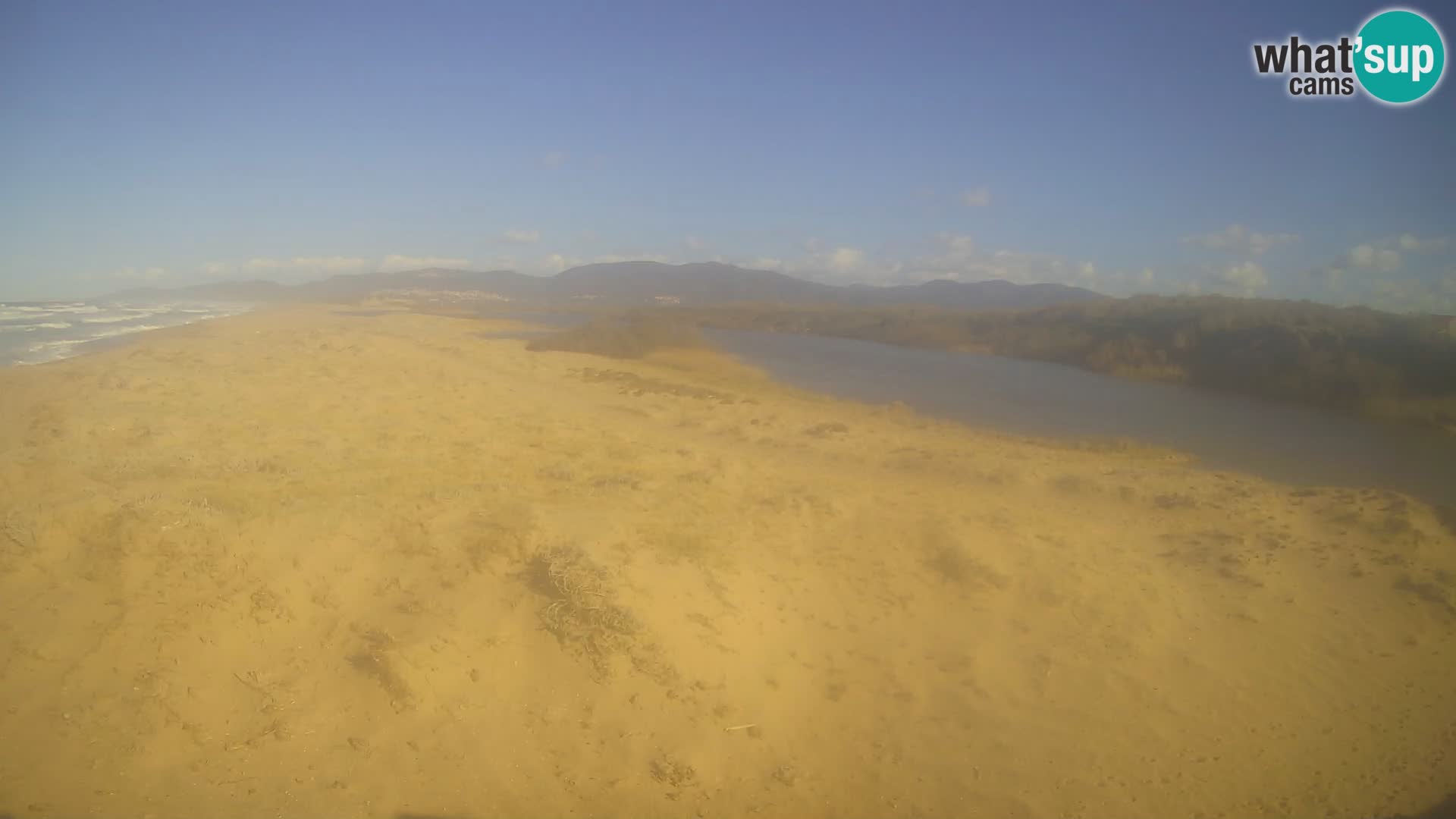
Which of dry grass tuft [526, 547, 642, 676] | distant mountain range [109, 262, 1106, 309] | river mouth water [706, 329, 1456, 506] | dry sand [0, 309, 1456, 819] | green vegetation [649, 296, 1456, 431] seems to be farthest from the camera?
distant mountain range [109, 262, 1106, 309]

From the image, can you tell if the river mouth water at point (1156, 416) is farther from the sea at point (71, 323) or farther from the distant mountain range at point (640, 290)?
the distant mountain range at point (640, 290)

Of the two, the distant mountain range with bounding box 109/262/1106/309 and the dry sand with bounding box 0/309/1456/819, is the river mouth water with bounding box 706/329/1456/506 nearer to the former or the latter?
the dry sand with bounding box 0/309/1456/819

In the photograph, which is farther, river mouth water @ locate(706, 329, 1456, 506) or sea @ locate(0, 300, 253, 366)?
sea @ locate(0, 300, 253, 366)

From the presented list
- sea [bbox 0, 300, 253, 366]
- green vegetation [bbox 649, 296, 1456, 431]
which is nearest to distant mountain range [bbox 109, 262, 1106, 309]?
sea [bbox 0, 300, 253, 366]

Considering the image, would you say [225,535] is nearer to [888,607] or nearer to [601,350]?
[888,607]

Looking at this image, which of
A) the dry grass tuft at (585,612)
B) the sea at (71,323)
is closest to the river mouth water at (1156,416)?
the dry grass tuft at (585,612)

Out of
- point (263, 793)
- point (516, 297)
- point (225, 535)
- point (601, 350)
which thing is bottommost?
point (263, 793)

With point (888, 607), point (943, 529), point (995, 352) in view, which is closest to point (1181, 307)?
point (995, 352)

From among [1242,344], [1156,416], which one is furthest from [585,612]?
[1242,344]
